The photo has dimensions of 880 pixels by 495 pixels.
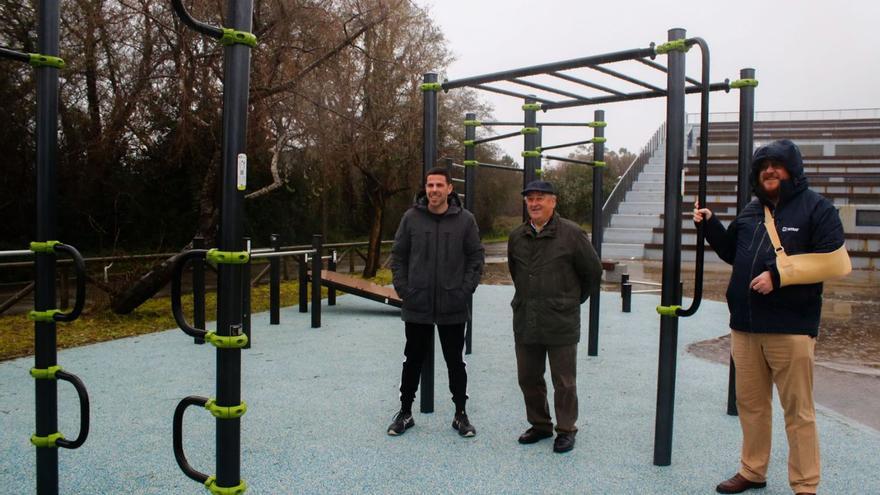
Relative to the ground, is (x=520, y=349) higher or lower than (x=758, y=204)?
lower

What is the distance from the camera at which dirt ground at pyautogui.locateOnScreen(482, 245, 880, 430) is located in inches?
178

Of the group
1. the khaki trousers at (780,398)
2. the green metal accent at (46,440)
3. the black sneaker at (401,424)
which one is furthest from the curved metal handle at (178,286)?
the khaki trousers at (780,398)

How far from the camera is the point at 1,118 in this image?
943cm

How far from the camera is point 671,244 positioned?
317 centimetres

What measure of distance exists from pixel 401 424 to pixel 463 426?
343mm

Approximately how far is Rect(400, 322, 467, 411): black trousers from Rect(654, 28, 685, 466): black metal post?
106 centimetres

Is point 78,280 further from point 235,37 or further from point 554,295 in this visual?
point 554,295

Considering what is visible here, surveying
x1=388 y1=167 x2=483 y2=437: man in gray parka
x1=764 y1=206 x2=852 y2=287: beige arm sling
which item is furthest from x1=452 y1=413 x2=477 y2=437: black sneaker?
x1=764 y1=206 x2=852 y2=287: beige arm sling

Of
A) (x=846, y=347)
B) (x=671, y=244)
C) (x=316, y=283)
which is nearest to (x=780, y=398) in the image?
(x=671, y=244)

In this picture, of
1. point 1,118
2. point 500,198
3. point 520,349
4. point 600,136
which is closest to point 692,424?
point 520,349

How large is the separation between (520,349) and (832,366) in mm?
3464

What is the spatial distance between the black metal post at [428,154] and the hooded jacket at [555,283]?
0.77 meters

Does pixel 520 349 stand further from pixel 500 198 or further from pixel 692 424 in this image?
pixel 500 198

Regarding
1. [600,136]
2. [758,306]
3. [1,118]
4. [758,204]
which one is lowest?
[758,306]
